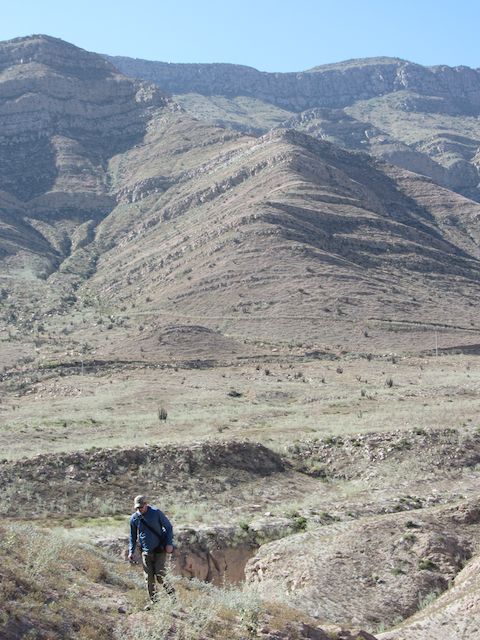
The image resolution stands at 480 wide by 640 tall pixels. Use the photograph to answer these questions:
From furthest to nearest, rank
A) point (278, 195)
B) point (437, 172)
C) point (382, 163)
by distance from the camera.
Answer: point (437, 172), point (382, 163), point (278, 195)

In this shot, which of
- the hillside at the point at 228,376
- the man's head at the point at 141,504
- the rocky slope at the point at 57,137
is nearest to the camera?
the man's head at the point at 141,504

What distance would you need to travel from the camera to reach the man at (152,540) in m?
11.6

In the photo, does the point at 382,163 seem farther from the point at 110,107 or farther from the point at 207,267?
the point at 110,107

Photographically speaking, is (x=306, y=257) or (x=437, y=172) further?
(x=437, y=172)

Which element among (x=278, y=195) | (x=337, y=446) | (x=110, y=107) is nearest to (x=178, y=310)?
(x=278, y=195)

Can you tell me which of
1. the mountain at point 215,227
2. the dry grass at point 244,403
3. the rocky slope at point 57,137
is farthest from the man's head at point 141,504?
the rocky slope at point 57,137

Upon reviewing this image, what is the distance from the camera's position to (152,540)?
11672 millimetres

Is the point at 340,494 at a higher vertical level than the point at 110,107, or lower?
lower

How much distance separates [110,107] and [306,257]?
300 feet

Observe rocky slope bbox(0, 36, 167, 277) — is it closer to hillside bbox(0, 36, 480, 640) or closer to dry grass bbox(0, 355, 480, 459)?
hillside bbox(0, 36, 480, 640)

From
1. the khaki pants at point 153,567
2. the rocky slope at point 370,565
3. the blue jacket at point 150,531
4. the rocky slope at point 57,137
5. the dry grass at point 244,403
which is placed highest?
the rocky slope at point 57,137

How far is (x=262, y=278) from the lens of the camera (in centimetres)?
7712

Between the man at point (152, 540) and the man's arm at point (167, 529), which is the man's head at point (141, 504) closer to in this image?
the man at point (152, 540)

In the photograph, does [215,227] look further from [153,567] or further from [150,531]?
[153,567]
